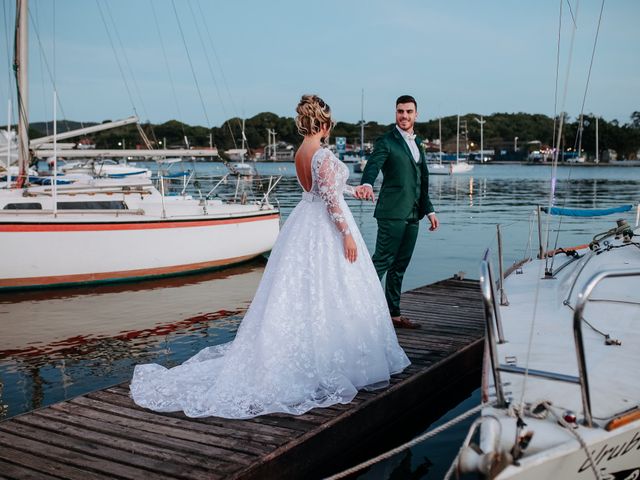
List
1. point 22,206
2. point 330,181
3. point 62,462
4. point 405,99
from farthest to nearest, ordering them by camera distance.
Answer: point 22,206 → point 405,99 → point 330,181 → point 62,462

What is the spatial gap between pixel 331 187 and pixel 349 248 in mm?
501

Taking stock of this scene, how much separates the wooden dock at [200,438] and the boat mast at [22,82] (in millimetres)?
11028

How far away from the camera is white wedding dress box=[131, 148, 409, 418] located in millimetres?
5125

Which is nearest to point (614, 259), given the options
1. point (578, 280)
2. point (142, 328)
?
point (578, 280)

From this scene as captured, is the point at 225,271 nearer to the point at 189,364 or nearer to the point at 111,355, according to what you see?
the point at 111,355

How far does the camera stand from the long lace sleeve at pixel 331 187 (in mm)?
5297

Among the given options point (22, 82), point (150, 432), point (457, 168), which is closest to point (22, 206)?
point (22, 82)

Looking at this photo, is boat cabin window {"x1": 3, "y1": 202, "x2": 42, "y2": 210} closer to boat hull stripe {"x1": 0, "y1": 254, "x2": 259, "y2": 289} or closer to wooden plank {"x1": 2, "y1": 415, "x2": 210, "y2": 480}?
boat hull stripe {"x1": 0, "y1": 254, "x2": 259, "y2": 289}

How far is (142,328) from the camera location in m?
10.9

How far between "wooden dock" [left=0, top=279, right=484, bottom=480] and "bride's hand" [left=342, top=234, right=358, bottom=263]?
1.13 meters

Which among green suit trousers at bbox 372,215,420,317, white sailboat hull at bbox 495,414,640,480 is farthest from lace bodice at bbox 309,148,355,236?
white sailboat hull at bbox 495,414,640,480

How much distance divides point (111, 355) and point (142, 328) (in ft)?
5.01

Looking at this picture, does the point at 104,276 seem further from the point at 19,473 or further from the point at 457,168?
the point at 457,168

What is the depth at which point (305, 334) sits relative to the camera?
5188 millimetres
